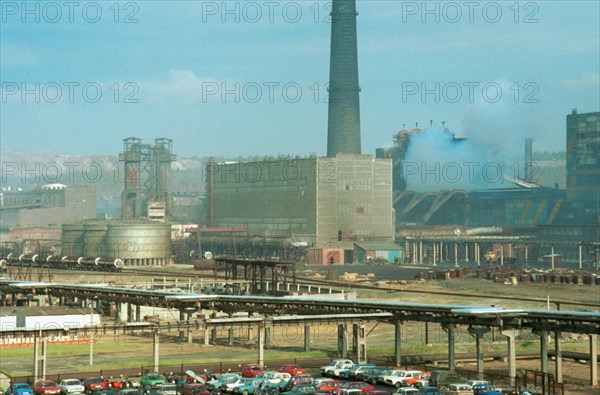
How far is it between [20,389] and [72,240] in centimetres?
14695

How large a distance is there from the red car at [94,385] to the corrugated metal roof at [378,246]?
129707 mm

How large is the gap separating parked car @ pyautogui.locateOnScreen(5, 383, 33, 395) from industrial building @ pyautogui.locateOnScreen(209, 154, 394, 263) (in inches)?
5067

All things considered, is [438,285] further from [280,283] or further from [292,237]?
[292,237]

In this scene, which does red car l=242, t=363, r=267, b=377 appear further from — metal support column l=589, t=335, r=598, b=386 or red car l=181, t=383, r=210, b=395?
metal support column l=589, t=335, r=598, b=386

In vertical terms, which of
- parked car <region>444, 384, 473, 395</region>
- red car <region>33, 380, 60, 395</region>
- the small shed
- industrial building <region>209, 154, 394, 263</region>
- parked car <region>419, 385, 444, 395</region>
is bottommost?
the small shed

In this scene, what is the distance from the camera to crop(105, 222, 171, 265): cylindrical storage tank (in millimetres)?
168000

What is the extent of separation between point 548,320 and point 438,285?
73255mm

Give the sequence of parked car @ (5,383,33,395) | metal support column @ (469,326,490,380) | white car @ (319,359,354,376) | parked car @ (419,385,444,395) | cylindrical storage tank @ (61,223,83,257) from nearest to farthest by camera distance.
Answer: parked car @ (419,385,444,395) < parked car @ (5,383,33,395) < white car @ (319,359,354,376) < metal support column @ (469,326,490,380) < cylindrical storage tank @ (61,223,83,257)

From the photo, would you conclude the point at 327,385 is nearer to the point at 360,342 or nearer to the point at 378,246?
the point at 360,342

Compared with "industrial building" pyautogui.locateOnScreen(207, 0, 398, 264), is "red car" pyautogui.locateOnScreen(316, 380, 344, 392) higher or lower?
lower

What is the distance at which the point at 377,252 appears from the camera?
171 meters

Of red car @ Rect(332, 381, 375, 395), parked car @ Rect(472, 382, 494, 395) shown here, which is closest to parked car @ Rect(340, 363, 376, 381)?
red car @ Rect(332, 381, 375, 395)

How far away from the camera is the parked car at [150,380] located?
1639 inches

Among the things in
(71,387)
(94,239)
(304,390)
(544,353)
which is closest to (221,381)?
(304,390)
